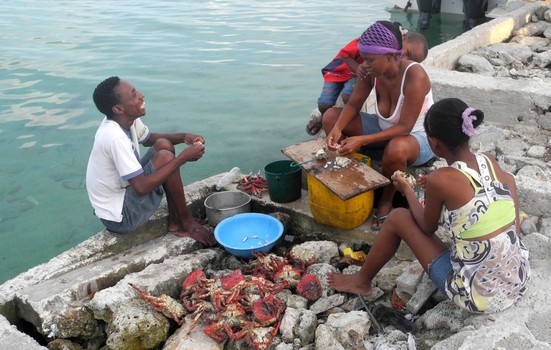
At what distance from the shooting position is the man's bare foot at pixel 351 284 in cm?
362

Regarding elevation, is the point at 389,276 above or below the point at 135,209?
below

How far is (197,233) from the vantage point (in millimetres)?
4578

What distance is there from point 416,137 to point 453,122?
4.96 feet

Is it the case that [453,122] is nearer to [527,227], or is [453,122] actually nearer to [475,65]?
[527,227]

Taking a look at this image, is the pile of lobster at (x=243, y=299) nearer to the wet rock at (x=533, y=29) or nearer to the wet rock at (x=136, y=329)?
the wet rock at (x=136, y=329)

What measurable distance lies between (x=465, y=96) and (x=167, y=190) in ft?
11.0

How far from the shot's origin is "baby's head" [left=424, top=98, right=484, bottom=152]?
274 centimetres

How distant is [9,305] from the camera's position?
3.65m

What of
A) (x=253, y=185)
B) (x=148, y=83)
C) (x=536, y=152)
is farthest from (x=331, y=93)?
(x=148, y=83)

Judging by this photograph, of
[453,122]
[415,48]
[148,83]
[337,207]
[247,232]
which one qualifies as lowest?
[148,83]

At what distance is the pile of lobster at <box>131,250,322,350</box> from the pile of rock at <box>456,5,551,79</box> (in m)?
4.58

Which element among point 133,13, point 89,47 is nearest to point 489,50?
point 89,47

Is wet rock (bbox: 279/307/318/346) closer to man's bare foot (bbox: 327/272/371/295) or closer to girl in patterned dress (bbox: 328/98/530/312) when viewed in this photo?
man's bare foot (bbox: 327/272/371/295)

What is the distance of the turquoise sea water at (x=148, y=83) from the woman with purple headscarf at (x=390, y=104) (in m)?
3.60
